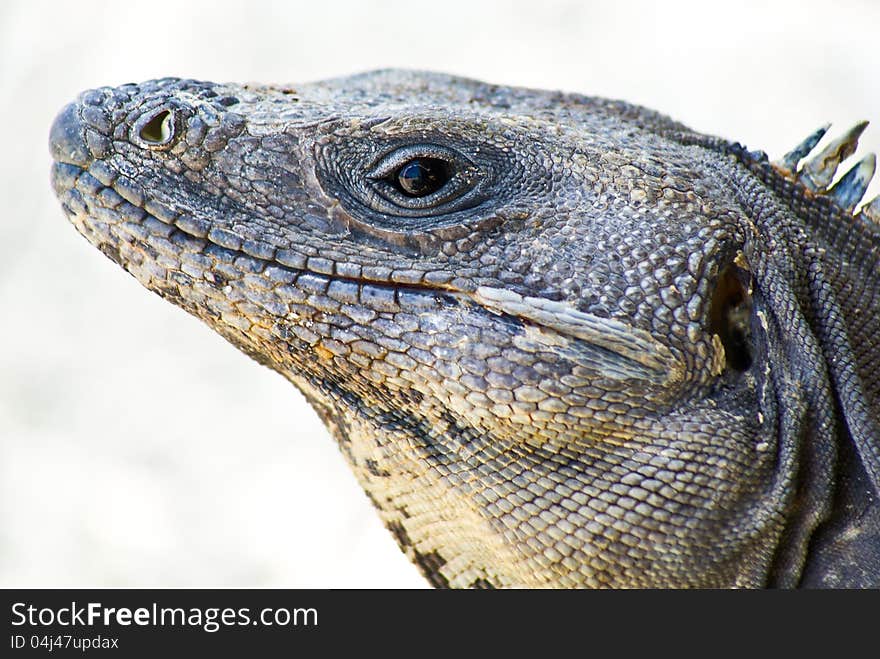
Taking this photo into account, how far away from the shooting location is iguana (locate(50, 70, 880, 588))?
11.9 feet

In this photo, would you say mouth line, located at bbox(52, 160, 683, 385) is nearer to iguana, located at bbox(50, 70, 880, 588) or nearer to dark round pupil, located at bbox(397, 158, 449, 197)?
iguana, located at bbox(50, 70, 880, 588)

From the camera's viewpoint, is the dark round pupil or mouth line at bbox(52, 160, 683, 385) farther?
the dark round pupil

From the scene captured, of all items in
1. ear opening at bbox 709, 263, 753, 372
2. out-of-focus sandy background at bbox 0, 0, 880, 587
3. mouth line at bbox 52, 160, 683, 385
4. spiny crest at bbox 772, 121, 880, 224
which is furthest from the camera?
out-of-focus sandy background at bbox 0, 0, 880, 587

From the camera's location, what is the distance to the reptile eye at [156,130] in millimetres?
3820

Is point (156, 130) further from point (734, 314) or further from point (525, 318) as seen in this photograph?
point (734, 314)

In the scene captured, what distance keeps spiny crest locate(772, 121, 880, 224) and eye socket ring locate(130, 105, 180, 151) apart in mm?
2136

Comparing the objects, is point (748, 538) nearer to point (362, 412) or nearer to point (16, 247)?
point (362, 412)

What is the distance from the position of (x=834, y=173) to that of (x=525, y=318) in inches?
59.0

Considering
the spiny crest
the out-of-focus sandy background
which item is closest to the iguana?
the spiny crest

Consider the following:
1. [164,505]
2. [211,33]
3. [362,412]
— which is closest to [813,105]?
[211,33]

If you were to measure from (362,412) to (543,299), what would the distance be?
0.72 metres

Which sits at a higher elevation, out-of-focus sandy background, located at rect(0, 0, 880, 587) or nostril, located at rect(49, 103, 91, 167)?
out-of-focus sandy background, located at rect(0, 0, 880, 587)
